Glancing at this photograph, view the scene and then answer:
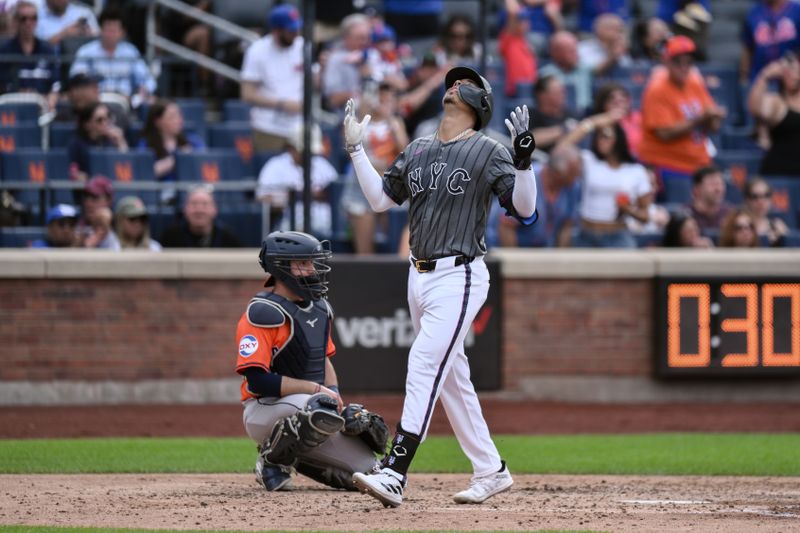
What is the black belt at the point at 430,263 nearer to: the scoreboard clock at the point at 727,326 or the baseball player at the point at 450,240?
the baseball player at the point at 450,240

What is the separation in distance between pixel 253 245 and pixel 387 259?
148 centimetres

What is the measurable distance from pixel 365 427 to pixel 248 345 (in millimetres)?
709

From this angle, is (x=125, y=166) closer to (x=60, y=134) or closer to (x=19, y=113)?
(x=60, y=134)

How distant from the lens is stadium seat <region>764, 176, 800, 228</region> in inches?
545

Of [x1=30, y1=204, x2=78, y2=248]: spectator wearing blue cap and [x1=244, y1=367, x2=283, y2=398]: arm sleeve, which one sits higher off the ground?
[x1=30, y1=204, x2=78, y2=248]: spectator wearing blue cap

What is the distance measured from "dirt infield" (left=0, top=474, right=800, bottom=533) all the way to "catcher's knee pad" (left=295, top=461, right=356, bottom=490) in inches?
2.8

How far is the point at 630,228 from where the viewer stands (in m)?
13.0

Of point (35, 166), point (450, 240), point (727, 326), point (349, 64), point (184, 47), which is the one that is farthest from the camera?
point (184, 47)

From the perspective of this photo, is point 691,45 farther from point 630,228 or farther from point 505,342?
point 505,342

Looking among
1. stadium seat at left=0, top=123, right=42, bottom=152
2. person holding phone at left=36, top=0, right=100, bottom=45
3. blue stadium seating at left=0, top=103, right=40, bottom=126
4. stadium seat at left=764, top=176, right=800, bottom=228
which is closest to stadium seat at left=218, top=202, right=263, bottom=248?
stadium seat at left=0, top=123, right=42, bottom=152

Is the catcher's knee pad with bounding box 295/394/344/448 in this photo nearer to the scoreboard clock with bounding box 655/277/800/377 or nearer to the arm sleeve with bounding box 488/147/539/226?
the arm sleeve with bounding box 488/147/539/226

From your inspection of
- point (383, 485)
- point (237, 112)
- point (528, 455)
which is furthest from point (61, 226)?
point (383, 485)

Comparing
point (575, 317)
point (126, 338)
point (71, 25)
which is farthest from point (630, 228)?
point (71, 25)

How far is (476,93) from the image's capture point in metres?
6.57
